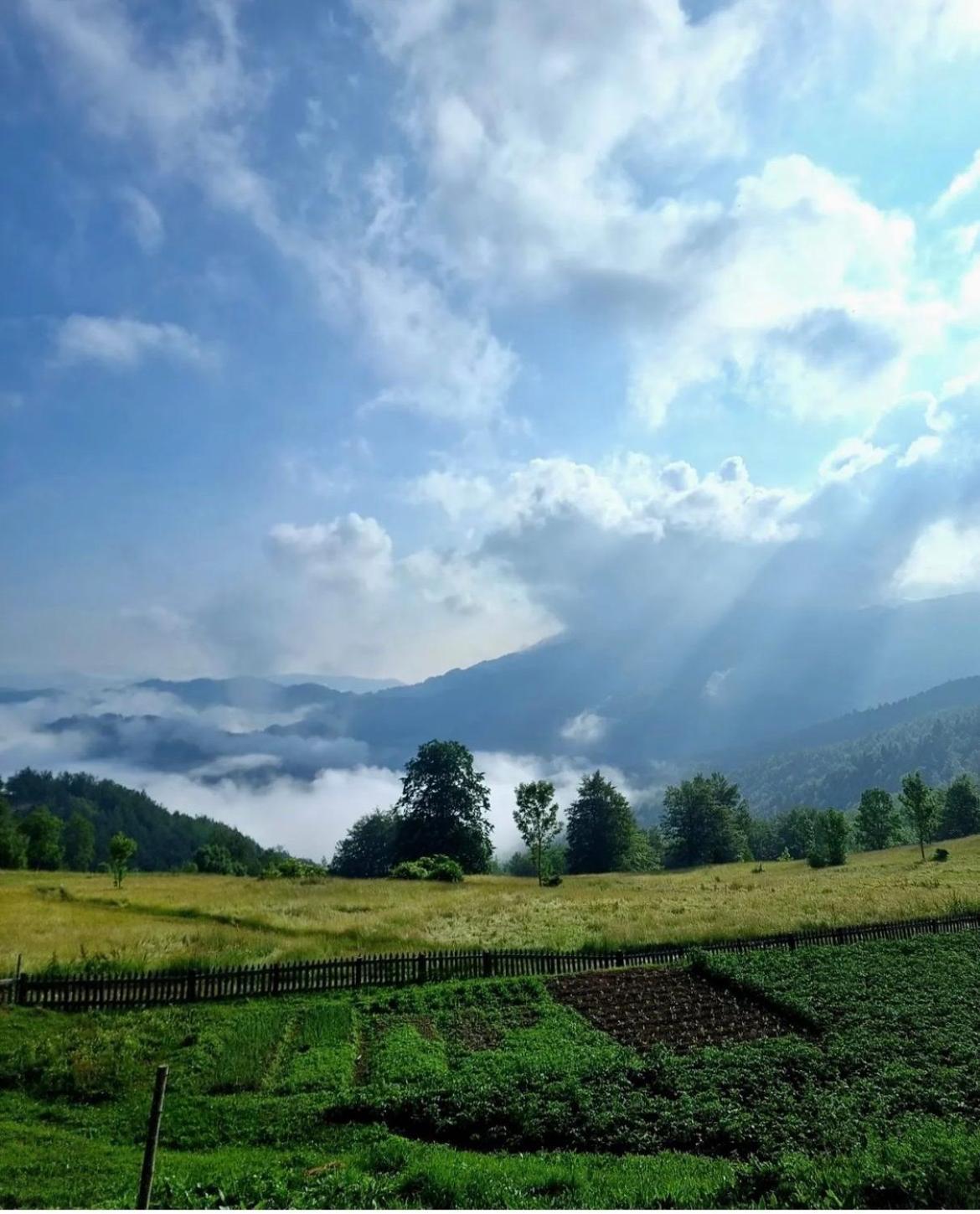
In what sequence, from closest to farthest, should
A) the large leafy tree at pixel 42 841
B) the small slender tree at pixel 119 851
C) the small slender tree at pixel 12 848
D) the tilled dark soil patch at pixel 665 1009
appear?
the tilled dark soil patch at pixel 665 1009 → the small slender tree at pixel 119 851 → the small slender tree at pixel 12 848 → the large leafy tree at pixel 42 841

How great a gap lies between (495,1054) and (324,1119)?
16.2 ft

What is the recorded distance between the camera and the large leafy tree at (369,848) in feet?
461

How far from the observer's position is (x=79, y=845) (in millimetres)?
182500

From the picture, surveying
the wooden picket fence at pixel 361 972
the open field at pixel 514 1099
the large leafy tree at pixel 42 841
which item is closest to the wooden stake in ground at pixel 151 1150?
the open field at pixel 514 1099

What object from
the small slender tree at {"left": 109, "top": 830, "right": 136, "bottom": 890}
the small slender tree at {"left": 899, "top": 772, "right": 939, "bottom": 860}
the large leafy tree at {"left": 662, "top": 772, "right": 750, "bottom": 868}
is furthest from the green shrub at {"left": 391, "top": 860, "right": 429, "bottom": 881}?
the small slender tree at {"left": 899, "top": 772, "right": 939, "bottom": 860}

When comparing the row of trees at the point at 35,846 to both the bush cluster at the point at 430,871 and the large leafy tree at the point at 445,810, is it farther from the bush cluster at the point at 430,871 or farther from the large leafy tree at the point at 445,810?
the bush cluster at the point at 430,871

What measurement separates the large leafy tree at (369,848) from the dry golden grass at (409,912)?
71.3 meters

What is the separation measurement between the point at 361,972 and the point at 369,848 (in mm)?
118779

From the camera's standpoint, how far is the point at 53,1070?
774 inches

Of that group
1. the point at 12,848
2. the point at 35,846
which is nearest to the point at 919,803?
the point at 12,848

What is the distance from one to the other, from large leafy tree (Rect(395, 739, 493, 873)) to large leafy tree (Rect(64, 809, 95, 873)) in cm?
11535

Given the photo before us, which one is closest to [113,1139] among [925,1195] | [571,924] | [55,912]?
[925,1195]

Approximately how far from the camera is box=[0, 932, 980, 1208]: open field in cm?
1295

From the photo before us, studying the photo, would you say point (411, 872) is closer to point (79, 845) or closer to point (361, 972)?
point (361, 972)
